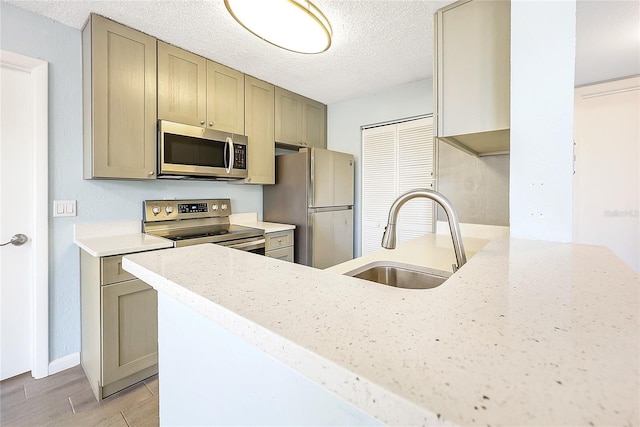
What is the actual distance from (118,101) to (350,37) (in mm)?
1714

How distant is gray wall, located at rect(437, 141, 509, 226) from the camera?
194 cm

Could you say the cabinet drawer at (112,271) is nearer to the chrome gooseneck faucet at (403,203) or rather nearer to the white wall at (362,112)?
the chrome gooseneck faucet at (403,203)

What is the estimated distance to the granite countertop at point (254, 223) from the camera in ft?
9.18

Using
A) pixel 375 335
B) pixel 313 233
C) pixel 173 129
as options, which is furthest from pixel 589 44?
pixel 173 129

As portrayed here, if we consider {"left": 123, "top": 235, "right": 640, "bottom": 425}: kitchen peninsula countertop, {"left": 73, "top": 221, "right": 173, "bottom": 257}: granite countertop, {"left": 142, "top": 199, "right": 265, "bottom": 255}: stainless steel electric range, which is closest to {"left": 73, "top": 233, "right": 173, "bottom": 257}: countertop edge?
{"left": 73, "top": 221, "right": 173, "bottom": 257}: granite countertop

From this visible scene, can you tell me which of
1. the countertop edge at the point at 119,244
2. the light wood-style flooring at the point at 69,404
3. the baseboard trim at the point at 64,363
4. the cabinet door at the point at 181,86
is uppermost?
the cabinet door at the point at 181,86

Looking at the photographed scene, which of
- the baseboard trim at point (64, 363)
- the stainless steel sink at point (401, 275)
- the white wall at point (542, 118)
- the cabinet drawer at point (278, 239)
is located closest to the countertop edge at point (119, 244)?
the baseboard trim at point (64, 363)

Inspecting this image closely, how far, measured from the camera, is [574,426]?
0.74 feet

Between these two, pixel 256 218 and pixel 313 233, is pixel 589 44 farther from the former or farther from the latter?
pixel 256 218

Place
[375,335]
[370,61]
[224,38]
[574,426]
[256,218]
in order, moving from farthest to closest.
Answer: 1. [256,218]
2. [370,61]
3. [224,38]
4. [375,335]
5. [574,426]

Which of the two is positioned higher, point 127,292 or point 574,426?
point 574,426

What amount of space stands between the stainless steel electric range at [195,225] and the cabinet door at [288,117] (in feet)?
3.24

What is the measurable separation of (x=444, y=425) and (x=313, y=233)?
2.64 metres

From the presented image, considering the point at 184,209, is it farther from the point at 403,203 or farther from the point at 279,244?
the point at 403,203
